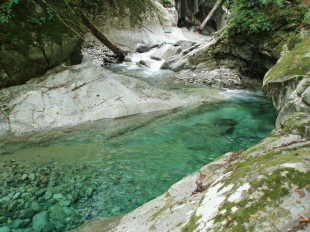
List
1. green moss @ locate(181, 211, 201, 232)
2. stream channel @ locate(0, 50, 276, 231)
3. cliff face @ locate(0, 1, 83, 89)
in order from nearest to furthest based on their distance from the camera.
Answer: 1. green moss @ locate(181, 211, 201, 232)
2. stream channel @ locate(0, 50, 276, 231)
3. cliff face @ locate(0, 1, 83, 89)

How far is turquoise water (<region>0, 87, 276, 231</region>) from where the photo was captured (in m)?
3.64

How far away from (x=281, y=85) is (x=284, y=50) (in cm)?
454

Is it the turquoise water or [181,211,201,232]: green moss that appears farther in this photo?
the turquoise water

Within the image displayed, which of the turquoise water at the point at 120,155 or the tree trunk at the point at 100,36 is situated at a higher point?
the tree trunk at the point at 100,36

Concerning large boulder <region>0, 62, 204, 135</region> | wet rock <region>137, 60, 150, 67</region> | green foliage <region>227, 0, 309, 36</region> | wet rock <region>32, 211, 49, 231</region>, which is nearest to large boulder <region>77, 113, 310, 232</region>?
wet rock <region>32, 211, 49, 231</region>

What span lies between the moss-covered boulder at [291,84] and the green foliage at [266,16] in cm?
348

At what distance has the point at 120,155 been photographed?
16.2ft

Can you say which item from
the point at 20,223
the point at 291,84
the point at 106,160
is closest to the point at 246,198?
the point at 20,223

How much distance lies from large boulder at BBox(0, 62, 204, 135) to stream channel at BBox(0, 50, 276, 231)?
37 cm

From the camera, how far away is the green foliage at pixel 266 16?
927cm

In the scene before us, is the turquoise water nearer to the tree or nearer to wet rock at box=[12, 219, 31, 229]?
wet rock at box=[12, 219, 31, 229]

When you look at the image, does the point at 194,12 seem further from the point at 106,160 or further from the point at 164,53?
the point at 106,160

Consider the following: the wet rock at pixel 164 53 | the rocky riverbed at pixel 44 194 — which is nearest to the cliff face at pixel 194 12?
the wet rock at pixel 164 53

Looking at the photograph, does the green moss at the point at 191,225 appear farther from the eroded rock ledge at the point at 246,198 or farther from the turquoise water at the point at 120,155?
the turquoise water at the point at 120,155
